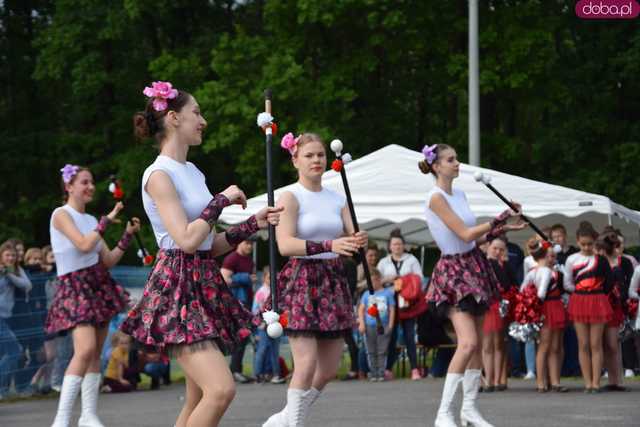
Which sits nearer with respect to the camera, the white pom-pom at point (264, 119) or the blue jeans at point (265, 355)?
the white pom-pom at point (264, 119)

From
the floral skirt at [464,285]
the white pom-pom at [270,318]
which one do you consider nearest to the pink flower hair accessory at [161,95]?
the white pom-pom at [270,318]

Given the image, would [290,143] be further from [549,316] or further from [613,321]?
[613,321]

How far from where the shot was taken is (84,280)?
32.3 feet

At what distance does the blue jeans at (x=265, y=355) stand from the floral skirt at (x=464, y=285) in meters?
6.97

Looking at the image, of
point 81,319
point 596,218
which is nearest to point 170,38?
point 596,218

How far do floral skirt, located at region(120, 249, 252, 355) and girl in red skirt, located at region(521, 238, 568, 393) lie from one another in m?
8.38

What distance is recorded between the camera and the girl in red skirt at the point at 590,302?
13586 millimetres

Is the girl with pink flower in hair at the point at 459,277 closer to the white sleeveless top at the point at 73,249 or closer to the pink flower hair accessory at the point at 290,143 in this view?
the pink flower hair accessory at the point at 290,143

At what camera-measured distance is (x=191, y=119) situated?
6.20 metres

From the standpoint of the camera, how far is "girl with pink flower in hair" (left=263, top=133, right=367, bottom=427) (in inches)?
311

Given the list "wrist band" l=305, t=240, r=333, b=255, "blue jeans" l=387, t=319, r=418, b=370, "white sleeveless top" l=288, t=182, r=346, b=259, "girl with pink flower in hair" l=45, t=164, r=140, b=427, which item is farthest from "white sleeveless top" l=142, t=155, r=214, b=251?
"blue jeans" l=387, t=319, r=418, b=370

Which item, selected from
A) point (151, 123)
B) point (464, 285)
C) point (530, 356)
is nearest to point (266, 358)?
point (530, 356)

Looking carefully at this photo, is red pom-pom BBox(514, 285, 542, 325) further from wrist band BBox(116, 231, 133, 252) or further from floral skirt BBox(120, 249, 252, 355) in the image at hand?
floral skirt BBox(120, 249, 252, 355)

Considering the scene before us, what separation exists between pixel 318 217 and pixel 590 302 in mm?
6449
